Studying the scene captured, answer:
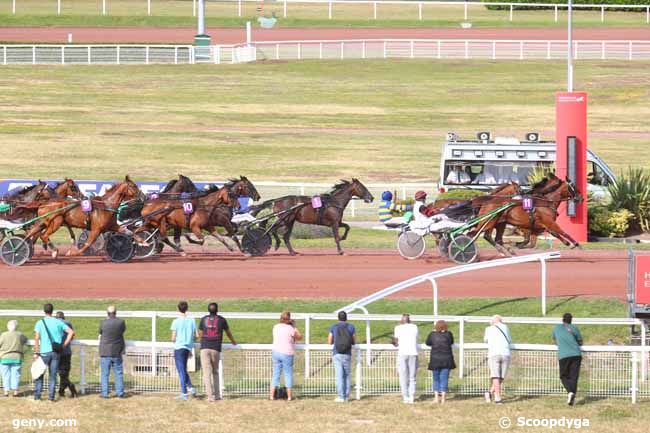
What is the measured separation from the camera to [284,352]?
16.8 meters

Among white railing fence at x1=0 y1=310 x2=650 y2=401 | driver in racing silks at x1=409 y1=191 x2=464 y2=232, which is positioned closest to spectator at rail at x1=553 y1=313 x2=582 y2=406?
white railing fence at x1=0 y1=310 x2=650 y2=401

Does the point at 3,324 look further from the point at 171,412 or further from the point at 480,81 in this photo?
the point at 480,81

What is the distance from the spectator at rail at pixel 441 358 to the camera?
1667 cm

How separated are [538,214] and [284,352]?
9.85 meters

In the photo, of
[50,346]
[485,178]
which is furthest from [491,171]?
[50,346]

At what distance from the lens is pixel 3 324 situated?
65.7 ft

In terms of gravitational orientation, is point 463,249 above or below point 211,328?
above

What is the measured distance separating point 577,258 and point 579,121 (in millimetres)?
4010

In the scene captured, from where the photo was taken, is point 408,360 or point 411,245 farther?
point 411,245

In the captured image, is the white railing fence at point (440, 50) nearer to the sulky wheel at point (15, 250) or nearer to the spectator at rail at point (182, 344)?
the sulky wheel at point (15, 250)

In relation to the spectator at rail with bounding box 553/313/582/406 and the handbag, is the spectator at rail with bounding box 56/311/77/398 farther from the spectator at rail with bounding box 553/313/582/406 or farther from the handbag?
the spectator at rail with bounding box 553/313/582/406

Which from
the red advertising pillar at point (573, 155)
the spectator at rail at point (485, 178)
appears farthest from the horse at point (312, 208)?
the spectator at rail at point (485, 178)

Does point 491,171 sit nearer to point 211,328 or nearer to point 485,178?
point 485,178

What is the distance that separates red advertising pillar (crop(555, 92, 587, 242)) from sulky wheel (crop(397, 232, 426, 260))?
4360mm
